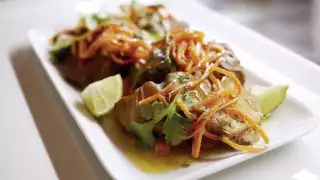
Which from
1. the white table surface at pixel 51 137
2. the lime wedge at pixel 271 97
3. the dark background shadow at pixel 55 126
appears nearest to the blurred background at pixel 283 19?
the white table surface at pixel 51 137

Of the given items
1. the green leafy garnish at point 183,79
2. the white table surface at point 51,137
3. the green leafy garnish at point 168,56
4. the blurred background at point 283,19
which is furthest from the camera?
the blurred background at point 283,19

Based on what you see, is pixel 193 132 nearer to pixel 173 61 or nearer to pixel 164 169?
pixel 164 169

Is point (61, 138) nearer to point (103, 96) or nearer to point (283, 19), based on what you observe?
point (103, 96)

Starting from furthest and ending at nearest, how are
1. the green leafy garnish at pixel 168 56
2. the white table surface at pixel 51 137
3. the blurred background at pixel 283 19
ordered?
the blurred background at pixel 283 19, the green leafy garnish at pixel 168 56, the white table surface at pixel 51 137

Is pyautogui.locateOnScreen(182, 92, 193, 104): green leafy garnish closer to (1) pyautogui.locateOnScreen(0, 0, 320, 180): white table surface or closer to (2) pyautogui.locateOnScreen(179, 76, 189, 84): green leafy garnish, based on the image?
(2) pyautogui.locateOnScreen(179, 76, 189, 84): green leafy garnish

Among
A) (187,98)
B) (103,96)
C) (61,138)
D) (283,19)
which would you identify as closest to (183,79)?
(187,98)

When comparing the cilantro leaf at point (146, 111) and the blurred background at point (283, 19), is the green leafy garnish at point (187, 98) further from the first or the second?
the blurred background at point (283, 19)
